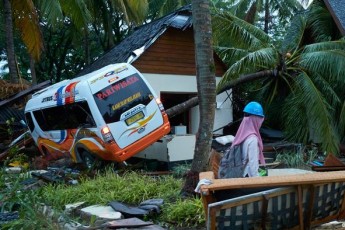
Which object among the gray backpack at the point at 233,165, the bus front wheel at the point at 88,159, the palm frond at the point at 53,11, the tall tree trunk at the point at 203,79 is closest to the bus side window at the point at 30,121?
the palm frond at the point at 53,11

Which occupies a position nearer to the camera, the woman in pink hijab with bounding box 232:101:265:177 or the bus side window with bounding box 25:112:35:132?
the woman in pink hijab with bounding box 232:101:265:177

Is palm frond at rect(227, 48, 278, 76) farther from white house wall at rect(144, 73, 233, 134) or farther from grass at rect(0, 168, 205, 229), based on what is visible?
grass at rect(0, 168, 205, 229)

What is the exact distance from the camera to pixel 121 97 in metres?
11.2

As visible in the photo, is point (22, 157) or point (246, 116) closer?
point (246, 116)

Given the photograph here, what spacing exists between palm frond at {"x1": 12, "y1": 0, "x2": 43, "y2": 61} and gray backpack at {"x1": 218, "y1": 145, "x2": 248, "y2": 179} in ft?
38.8

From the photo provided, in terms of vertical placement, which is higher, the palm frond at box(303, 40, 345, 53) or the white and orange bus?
the palm frond at box(303, 40, 345, 53)

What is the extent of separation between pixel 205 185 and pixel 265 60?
33.0 ft

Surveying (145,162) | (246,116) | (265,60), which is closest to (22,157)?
(145,162)

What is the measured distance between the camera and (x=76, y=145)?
40.0 ft

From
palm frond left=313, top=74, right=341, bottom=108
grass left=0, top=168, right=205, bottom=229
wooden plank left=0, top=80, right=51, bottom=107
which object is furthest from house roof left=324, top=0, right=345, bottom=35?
wooden plank left=0, top=80, right=51, bottom=107

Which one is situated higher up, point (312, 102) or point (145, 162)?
point (312, 102)

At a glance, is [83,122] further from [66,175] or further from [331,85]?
[331,85]

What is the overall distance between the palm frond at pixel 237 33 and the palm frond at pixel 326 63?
170cm

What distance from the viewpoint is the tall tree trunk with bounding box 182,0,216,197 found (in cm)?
743
